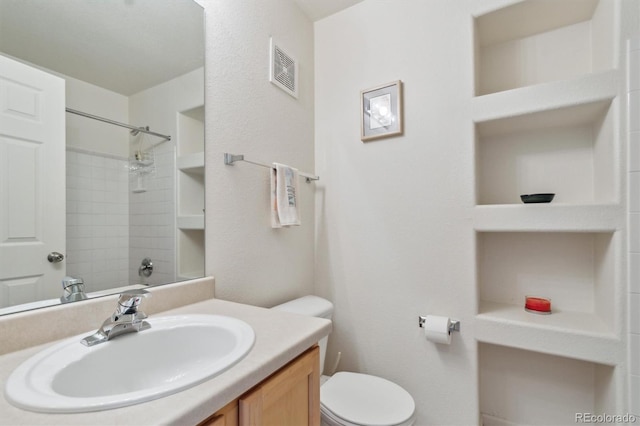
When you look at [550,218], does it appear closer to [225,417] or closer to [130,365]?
[225,417]

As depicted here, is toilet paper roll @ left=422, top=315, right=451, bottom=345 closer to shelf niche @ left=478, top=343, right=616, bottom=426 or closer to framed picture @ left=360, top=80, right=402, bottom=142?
shelf niche @ left=478, top=343, right=616, bottom=426

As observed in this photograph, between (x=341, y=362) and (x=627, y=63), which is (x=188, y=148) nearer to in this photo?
(x=341, y=362)

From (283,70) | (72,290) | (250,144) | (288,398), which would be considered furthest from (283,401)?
(283,70)

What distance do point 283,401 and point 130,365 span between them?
407 mm

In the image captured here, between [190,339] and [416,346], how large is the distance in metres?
1.21

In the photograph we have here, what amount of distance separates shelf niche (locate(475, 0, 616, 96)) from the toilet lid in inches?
62.2

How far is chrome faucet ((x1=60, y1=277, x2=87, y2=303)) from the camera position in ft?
2.64

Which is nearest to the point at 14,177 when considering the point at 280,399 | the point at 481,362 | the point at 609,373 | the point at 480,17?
the point at 280,399

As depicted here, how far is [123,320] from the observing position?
2.47 feet

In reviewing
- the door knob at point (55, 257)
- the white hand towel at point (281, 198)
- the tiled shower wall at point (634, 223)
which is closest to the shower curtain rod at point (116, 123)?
the door knob at point (55, 257)

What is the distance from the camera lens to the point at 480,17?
1.42m

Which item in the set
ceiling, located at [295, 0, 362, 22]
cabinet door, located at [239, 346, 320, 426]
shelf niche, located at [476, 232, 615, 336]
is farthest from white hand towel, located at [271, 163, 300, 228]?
ceiling, located at [295, 0, 362, 22]

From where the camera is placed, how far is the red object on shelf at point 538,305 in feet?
4.52

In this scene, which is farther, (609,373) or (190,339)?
(609,373)
